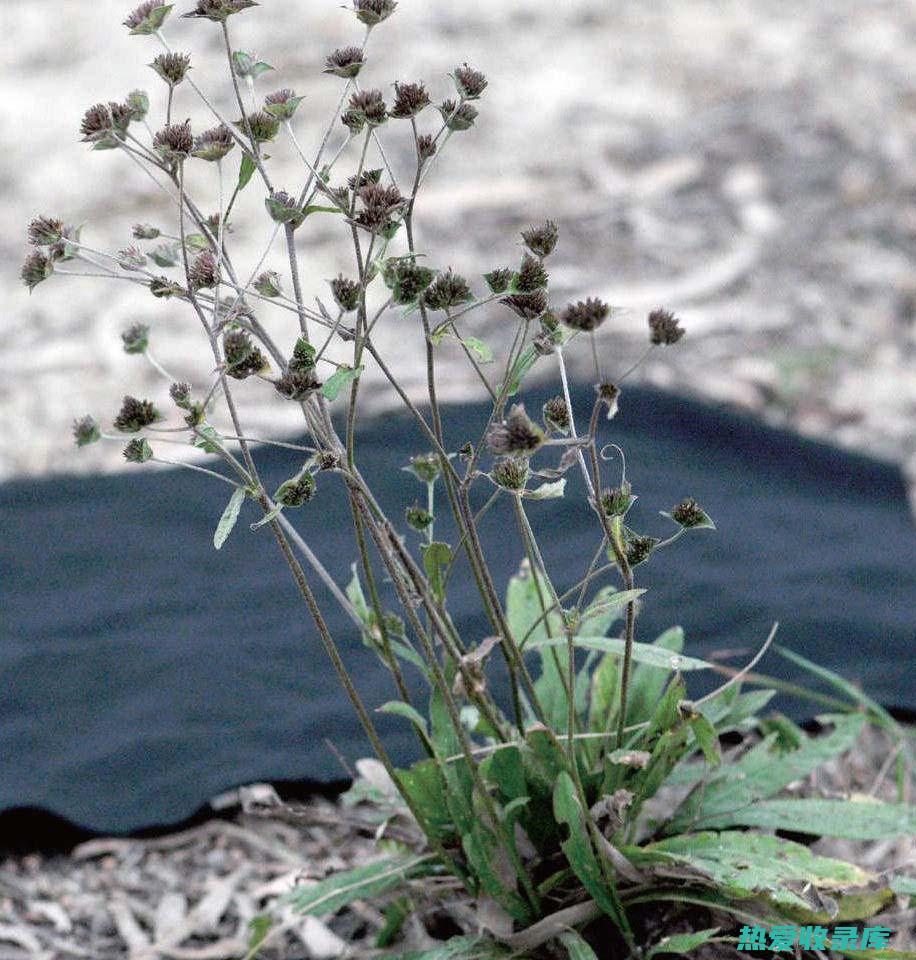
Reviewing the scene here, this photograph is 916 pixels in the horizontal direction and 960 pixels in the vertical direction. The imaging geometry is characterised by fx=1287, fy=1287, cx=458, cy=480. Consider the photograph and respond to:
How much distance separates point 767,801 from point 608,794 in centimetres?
23

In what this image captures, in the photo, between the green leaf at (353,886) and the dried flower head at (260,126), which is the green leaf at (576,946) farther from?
the dried flower head at (260,126)

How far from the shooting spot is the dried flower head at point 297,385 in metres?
1.06

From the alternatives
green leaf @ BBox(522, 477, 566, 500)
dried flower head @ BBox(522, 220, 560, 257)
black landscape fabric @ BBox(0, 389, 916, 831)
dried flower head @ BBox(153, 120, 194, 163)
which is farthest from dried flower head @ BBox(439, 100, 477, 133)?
black landscape fabric @ BBox(0, 389, 916, 831)

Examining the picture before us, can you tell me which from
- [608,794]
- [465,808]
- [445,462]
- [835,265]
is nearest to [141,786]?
[465,808]

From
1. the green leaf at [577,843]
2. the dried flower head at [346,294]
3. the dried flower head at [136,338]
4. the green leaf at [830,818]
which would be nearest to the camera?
the dried flower head at [346,294]

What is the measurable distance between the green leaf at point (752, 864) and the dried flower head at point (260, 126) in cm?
80

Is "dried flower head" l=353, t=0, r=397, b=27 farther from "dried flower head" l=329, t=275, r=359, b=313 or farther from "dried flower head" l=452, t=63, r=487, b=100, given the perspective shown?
"dried flower head" l=329, t=275, r=359, b=313

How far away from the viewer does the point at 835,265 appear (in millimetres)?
3727

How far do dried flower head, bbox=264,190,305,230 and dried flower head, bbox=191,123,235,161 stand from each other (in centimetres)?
6

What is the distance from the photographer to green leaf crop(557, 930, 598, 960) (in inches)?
52.1

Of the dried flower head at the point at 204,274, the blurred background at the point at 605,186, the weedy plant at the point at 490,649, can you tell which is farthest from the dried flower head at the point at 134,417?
the blurred background at the point at 605,186

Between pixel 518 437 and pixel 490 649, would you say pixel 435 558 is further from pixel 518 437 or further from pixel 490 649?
pixel 518 437

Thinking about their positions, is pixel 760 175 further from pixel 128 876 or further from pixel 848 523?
pixel 128 876

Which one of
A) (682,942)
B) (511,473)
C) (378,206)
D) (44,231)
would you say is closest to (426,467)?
(511,473)
